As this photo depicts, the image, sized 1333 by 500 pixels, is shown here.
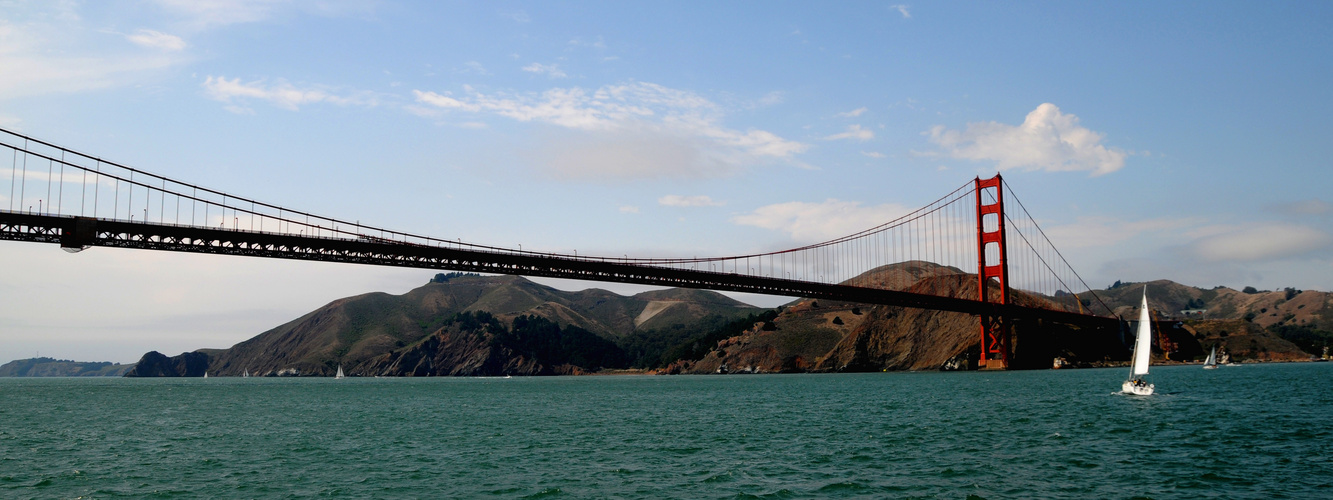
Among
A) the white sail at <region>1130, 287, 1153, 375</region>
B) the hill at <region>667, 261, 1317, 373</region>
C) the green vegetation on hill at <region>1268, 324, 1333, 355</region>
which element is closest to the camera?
the white sail at <region>1130, 287, 1153, 375</region>

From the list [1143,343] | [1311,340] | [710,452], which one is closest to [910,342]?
[1143,343]

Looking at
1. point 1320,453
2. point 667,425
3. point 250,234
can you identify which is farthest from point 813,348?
point 1320,453

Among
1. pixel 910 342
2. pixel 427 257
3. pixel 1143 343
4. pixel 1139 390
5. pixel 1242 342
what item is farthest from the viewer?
pixel 1242 342

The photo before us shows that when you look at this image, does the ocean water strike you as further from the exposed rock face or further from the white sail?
the exposed rock face

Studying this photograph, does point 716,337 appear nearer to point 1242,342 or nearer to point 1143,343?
point 1242,342

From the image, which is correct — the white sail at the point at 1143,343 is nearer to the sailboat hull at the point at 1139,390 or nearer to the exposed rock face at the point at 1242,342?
the sailboat hull at the point at 1139,390

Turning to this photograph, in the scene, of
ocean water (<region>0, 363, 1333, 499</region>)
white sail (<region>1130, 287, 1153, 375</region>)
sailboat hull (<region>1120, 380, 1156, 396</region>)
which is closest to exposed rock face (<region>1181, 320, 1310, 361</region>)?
white sail (<region>1130, 287, 1153, 375</region>)

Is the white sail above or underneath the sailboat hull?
above

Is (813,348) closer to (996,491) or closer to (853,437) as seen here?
(853,437)
